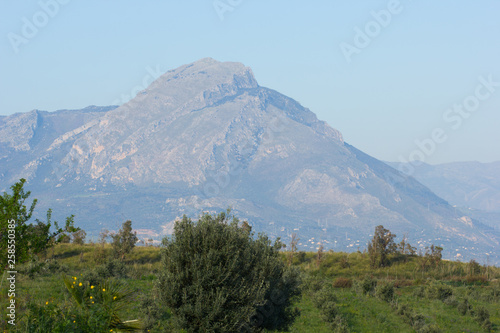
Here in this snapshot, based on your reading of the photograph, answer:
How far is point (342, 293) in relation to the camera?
128 ft

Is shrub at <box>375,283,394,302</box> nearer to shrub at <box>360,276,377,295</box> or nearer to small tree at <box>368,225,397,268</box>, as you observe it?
shrub at <box>360,276,377,295</box>

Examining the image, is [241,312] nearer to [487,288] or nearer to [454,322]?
[454,322]

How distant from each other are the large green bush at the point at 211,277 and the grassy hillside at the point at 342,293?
186 centimetres

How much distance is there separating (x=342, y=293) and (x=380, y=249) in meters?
17.8

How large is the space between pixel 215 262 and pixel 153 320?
18.9 feet

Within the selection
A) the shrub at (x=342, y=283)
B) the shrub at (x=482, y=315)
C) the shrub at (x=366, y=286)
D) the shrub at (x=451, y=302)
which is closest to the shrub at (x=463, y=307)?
the shrub at (x=451, y=302)

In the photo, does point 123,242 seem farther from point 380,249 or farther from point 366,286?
point 380,249

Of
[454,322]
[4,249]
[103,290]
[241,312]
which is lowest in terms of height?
[454,322]

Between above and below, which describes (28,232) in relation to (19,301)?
above

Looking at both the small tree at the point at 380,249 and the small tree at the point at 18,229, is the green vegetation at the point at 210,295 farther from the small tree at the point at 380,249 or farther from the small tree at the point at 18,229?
the small tree at the point at 380,249

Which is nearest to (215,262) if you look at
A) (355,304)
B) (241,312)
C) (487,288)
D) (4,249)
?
(241,312)

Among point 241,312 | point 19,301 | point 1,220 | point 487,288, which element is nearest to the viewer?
point 1,220

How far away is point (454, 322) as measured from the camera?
3228cm

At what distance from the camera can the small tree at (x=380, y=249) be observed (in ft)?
177
